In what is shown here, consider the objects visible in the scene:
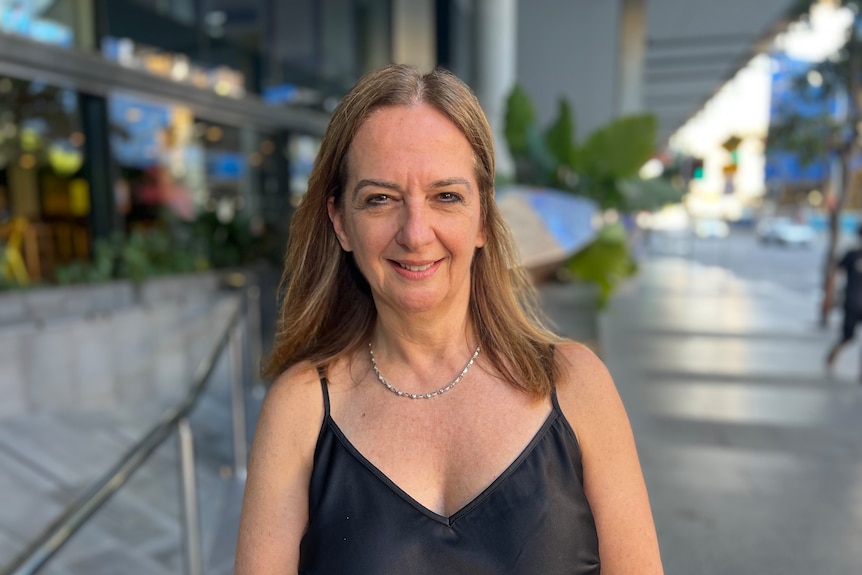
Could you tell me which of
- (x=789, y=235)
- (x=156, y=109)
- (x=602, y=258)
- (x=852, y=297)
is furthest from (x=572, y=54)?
(x=789, y=235)

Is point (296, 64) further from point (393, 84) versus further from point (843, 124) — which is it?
point (393, 84)

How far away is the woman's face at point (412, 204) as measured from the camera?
4.19ft

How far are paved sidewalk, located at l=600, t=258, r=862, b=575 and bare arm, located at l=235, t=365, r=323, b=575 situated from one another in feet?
9.32

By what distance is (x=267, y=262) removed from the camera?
11.3m

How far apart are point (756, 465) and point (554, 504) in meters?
4.40

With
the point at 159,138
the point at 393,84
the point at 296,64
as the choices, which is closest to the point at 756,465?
the point at 393,84

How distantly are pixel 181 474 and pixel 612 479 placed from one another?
231cm

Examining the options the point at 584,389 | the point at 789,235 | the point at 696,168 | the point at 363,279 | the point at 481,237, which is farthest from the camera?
the point at 789,235

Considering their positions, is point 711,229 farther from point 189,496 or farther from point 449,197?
point 449,197

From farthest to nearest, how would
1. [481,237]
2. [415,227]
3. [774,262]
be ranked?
[774,262] < [481,237] < [415,227]

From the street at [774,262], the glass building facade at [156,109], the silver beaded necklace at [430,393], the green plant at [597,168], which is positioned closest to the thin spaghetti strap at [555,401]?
the silver beaded necklace at [430,393]

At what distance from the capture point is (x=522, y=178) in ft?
24.2

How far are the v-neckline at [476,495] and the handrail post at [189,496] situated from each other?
5.60ft

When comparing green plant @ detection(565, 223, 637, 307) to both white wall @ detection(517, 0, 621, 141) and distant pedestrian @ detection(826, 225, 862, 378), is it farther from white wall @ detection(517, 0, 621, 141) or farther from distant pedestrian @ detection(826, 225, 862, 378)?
white wall @ detection(517, 0, 621, 141)
